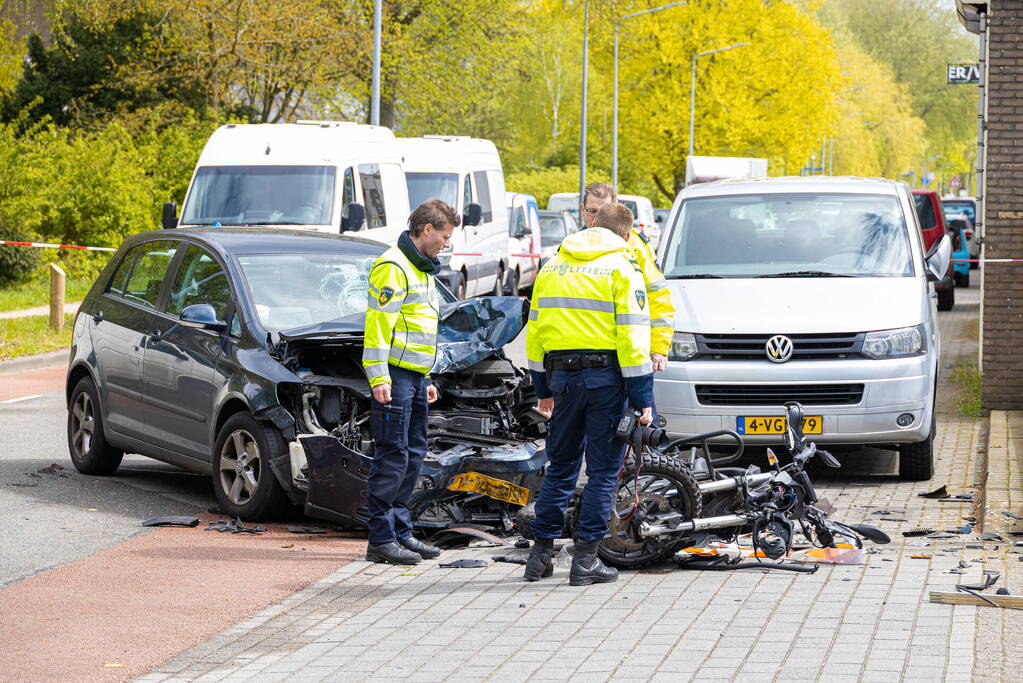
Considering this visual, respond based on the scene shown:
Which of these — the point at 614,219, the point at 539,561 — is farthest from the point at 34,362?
the point at 614,219

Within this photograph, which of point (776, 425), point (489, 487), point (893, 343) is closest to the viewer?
point (489, 487)

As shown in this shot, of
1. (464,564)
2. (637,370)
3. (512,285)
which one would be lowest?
(464,564)

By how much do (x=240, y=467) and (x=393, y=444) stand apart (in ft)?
4.10

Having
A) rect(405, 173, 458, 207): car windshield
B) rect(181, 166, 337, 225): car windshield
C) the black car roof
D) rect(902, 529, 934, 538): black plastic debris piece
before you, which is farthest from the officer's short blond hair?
rect(405, 173, 458, 207): car windshield

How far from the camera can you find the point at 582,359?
6.46 metres

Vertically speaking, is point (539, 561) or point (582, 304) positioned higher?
point (582, 304)

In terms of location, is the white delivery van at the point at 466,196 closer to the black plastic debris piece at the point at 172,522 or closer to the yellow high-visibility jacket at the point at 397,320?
the black plastic debris piece at the point at 172,522

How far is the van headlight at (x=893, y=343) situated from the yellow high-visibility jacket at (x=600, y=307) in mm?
2884

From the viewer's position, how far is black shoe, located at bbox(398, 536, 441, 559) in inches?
286

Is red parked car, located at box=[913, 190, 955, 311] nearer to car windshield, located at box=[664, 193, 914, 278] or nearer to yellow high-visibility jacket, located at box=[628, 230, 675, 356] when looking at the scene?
car windshield, located at box=[664, 193, 914, 278]

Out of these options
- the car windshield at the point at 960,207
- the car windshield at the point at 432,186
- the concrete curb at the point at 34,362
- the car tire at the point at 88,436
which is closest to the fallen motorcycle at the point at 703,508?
the car tire at the point at 88,436

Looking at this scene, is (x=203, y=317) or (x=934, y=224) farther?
(x=934, y=224)

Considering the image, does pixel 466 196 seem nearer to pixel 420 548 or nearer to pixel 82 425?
pixel 82 425

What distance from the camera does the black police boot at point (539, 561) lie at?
6.71 metres
